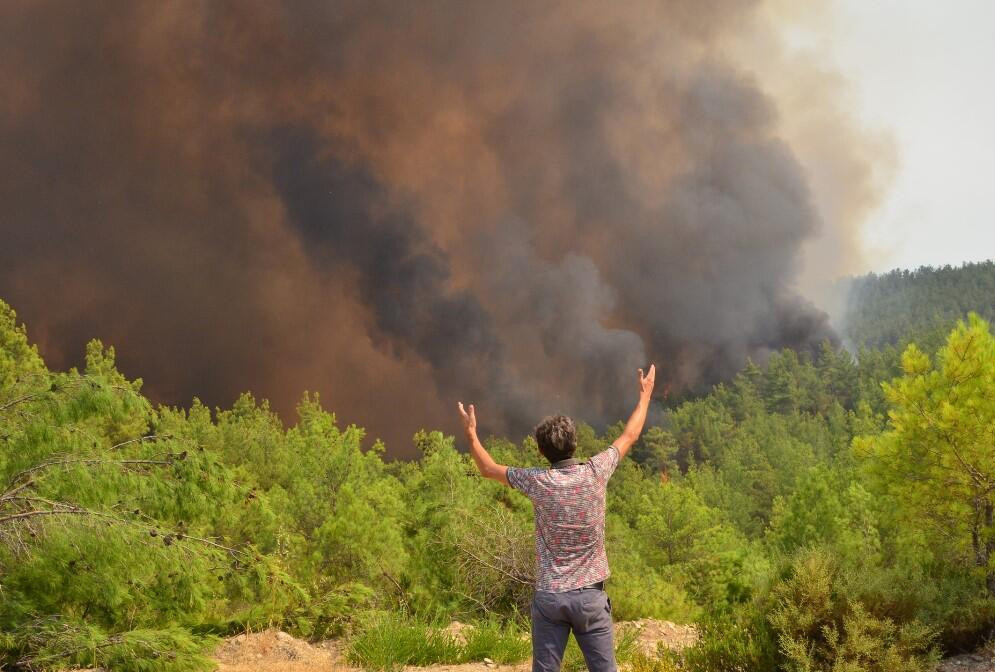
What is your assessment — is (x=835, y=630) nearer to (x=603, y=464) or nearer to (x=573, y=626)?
(x=573, y=626)

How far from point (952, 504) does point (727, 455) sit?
7806 centimetres

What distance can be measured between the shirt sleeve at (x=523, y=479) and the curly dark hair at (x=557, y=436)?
0.12m

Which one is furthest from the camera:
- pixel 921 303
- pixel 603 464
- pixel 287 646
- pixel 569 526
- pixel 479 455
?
pixel 921 303

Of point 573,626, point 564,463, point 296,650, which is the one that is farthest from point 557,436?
point 296,650

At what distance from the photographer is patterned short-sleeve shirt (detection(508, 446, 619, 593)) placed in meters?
3.42

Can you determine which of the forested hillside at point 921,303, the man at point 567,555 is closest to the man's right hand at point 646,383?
the man at point 567,555

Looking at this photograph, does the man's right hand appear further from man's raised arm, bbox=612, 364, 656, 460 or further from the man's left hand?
the man's left hand

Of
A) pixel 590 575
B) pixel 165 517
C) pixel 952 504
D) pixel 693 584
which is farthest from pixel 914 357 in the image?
pixel 693 584

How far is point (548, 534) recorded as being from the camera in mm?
3451

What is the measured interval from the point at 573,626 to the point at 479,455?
34.2 inches

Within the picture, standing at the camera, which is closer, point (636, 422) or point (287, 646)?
point (636, 422)

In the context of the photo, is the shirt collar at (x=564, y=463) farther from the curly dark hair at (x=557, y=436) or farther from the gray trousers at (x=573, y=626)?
the gray trousers at (x=573, y=626)

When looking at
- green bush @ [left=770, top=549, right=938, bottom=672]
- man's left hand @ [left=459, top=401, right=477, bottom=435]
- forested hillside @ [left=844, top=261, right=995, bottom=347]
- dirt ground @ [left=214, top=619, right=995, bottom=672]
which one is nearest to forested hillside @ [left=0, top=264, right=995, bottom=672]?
green bush @ [left=770, top=549, right=938, bottom=672]

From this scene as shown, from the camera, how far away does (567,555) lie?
11.3 ft
